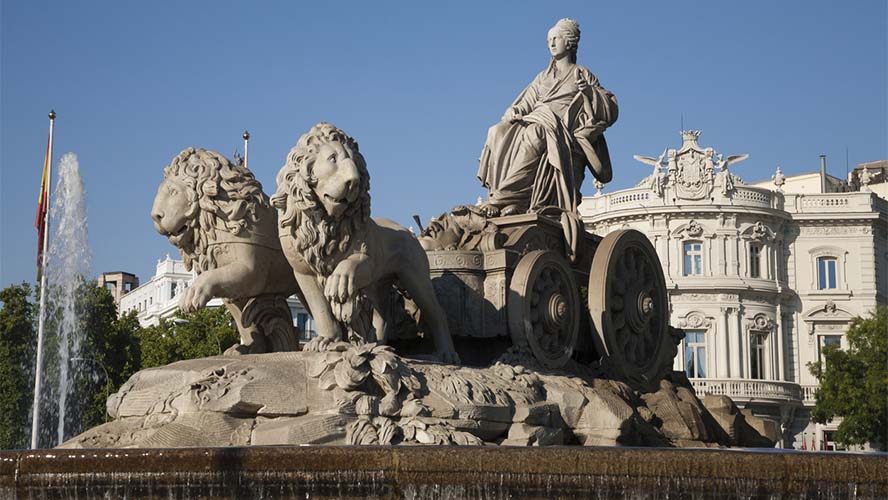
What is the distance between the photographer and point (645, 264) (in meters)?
16.6

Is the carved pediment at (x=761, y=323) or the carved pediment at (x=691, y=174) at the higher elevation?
the carved pediment at (x=691, y=174)

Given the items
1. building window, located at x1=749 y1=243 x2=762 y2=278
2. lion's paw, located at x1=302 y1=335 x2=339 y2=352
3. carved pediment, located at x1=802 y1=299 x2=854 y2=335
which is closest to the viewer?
lion's paw, located at x1=302 y1=335 x2=339 y2=352

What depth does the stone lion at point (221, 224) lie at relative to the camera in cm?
1287

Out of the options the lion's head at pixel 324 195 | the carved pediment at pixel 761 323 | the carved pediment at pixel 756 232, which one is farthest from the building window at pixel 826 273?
the lion's head at pixel 324 195

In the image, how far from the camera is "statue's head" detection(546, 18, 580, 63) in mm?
17078

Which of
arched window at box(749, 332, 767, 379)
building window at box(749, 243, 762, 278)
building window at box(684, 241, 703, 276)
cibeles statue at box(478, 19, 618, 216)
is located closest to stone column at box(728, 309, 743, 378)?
arched window at box(749, 332, 767, 379)

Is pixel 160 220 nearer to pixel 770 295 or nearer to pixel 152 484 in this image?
pixel 152 484

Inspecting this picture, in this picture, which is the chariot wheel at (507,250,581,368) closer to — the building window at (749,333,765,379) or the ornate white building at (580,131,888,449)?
the ornate white building at (580,131,888,449)

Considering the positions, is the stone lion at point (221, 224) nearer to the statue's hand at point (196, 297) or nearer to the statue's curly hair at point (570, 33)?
the statue's hand at point (196, 297)

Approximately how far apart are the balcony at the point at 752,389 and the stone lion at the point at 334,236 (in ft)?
181

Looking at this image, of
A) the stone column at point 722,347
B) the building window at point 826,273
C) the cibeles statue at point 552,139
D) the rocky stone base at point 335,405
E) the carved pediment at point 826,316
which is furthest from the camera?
the building window at point 826,273

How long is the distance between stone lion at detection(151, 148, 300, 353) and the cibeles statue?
3.29 metres

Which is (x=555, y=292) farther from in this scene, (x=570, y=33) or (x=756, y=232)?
(x=756, y=232)

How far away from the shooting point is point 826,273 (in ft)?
240
